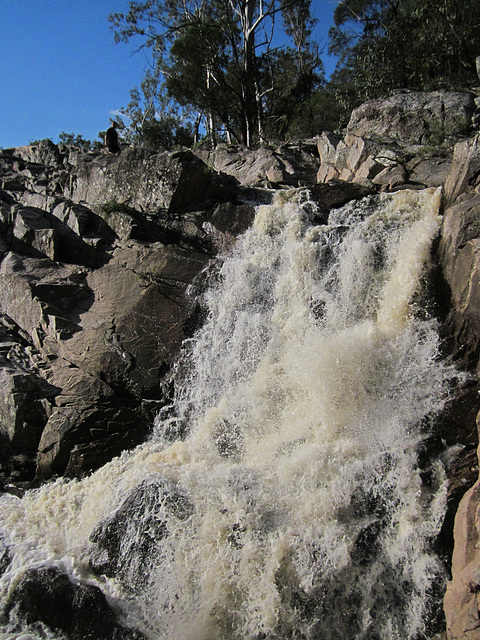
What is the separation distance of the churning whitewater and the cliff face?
374mm

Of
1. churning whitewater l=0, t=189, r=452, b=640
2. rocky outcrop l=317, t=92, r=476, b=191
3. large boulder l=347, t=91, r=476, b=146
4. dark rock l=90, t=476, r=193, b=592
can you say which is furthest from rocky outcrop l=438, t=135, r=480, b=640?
large boulder l=347, t=91, r=476, b=146

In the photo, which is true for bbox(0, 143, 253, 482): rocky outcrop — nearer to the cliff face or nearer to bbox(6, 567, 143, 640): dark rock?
the cliff face

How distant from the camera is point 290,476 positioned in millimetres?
5828

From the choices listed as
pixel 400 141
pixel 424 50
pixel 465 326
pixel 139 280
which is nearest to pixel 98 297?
pixel 139 280

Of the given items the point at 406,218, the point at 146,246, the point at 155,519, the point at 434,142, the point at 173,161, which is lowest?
the point at 155,519

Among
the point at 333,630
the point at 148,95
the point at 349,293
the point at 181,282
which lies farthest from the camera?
the point at 148,95

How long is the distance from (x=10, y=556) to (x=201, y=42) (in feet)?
67.3

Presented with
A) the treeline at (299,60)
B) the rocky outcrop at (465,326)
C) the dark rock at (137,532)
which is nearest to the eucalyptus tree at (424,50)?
the treeline at (299,60)

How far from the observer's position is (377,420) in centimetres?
613

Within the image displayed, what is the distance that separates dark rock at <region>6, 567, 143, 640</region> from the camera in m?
4.98

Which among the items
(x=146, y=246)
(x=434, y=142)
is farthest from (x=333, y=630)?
(x=434, y=142)

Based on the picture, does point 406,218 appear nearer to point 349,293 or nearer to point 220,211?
point 349,293

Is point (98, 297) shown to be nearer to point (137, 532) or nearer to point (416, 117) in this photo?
point (137, 532)

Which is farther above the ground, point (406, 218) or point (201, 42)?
point (201, 42)
